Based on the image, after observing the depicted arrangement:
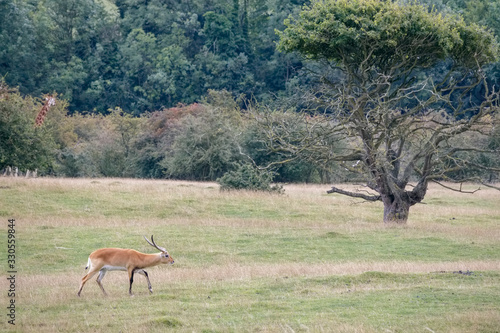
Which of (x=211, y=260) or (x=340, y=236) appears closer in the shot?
(x=211, y=260)

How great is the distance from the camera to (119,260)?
13156 mm

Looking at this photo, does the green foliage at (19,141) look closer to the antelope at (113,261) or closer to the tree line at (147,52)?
the antelope at (113,261)

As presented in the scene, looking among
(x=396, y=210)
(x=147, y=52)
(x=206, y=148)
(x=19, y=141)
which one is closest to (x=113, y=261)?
(x=396, y=210)

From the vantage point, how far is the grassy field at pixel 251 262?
11.1 m

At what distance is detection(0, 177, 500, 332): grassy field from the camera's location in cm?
1110

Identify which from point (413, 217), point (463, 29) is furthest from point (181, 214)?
point (463, 29)

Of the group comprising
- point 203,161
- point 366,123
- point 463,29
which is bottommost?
point 203,161

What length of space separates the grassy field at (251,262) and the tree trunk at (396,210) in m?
1.06

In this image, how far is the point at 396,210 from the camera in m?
26.1

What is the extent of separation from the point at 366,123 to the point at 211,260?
930 cm

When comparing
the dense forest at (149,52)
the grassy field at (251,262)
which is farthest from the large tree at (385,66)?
the dense forest at (149,52)

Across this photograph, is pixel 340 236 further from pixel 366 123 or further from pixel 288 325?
pixel 288 325

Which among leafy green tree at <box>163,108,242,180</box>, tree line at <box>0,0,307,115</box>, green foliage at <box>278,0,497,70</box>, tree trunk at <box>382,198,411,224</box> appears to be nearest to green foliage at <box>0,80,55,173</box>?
leafy green tree at <box>163,108,242,180</box>

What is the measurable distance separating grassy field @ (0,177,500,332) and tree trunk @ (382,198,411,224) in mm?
1062
